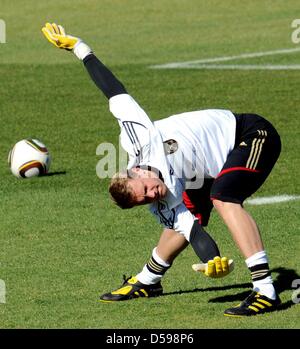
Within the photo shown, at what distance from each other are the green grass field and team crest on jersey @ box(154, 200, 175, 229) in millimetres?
772

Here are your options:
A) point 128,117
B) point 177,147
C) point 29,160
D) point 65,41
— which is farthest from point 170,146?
point 29,160

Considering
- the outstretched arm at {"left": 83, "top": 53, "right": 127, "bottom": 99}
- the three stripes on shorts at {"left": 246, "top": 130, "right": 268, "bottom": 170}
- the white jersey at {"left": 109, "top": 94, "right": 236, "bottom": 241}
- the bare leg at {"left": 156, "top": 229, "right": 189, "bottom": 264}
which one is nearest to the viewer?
the white jersey at {"left": 109, "top": 94, "right": 236, "bottom": 241}

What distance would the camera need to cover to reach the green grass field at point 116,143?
10383 millimetres

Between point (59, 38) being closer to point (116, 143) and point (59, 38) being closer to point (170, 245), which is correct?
point (170, 245)

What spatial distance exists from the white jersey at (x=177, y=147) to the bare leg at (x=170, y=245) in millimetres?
491

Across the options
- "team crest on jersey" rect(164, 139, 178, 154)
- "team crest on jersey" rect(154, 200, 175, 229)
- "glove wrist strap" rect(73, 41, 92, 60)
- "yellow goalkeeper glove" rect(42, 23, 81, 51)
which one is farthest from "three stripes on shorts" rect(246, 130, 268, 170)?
"yellow goalkeeper glove" rect(42, 23, 81, 51)

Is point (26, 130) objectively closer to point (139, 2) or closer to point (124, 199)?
point (124, 199)

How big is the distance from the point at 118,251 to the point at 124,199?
8.64 feet

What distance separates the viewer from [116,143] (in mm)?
17281

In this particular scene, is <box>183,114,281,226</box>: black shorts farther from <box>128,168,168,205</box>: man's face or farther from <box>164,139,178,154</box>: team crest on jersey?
<box>128,168,168,205</box>: man's face

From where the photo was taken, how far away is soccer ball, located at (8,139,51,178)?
15406 millimetres

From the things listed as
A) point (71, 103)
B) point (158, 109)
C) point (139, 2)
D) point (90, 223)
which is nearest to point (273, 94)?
point (158, 109)

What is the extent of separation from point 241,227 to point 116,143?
7608 millimetres

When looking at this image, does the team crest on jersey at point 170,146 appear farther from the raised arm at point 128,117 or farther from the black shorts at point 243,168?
the black shorts at point 243,168
